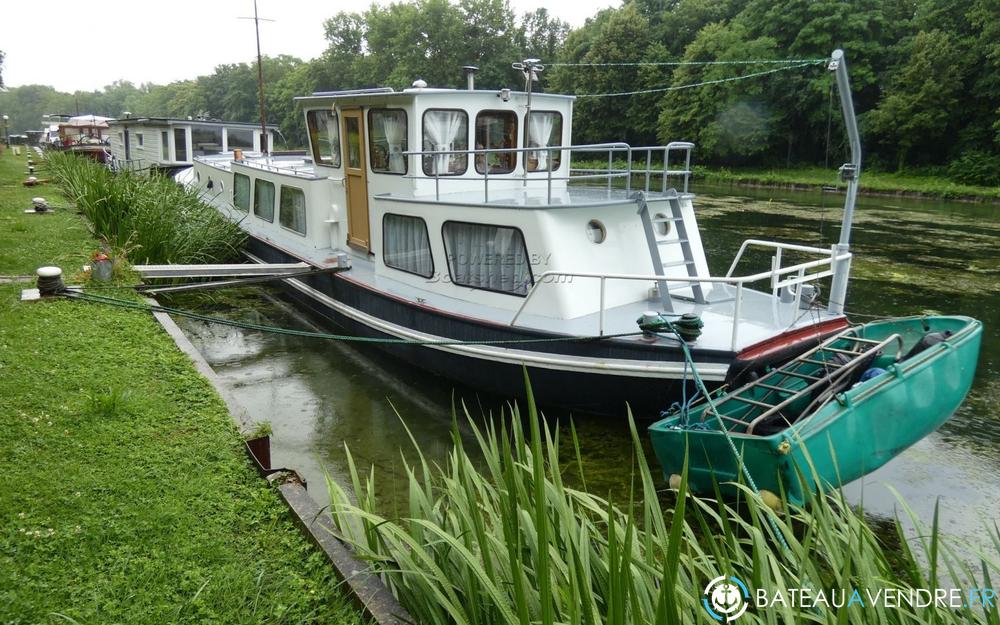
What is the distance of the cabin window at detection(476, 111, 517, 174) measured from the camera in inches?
342

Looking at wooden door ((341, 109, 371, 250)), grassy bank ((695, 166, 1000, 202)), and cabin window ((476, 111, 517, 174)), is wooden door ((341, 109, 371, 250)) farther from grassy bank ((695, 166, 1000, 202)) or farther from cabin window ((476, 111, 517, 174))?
grassy bank ((695, 166, 1000, 202))

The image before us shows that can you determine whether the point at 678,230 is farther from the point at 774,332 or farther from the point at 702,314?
the point at 774,332

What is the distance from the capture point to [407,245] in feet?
27.0

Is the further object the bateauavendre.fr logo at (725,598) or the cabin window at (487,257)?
the cabin window at (487,257)

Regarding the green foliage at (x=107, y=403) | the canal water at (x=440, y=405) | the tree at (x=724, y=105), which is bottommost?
the canal water at (x=440, y=405)

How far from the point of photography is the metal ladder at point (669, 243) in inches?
275

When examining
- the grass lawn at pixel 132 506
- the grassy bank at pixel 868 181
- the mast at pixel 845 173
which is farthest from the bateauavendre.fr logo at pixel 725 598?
the grassy bank at pixel 868 181

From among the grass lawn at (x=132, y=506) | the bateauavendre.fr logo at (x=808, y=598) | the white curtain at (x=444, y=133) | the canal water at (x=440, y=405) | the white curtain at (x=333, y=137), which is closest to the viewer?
the bateauavendre.fr logo at (x=808, y=598)

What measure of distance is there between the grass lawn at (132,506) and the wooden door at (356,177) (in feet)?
11.8

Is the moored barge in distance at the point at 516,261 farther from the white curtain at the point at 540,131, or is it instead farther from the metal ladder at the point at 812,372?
the metal ladder at the point at 812,372

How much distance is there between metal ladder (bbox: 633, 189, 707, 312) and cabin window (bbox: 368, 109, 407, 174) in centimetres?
297

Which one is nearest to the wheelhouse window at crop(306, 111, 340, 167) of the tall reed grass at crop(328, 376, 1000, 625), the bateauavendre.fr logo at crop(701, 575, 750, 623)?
the tall reed grass at crop(328, 376, 1000, 625)

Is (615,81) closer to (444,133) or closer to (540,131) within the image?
(540,131)

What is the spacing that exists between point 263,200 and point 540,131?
5314mm
